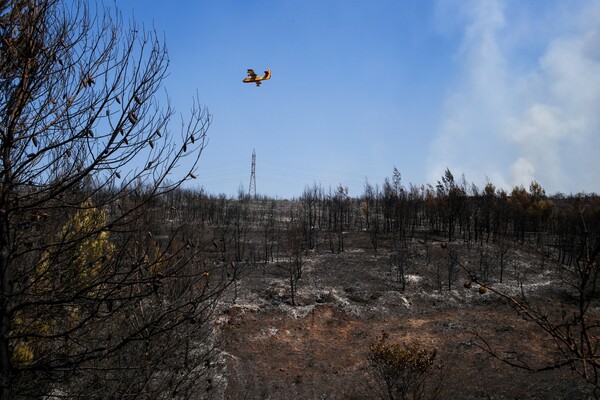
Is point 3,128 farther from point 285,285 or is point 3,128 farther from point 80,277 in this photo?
point 285,285

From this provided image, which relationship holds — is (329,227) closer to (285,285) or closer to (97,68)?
(285,285)

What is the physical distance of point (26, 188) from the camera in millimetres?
3879

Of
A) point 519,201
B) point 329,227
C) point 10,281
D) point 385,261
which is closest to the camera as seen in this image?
point 10,281

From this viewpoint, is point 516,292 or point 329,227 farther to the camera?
point 329,227

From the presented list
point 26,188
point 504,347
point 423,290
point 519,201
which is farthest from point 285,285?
point 519,201

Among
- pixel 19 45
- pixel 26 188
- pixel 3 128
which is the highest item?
pixel 19 45

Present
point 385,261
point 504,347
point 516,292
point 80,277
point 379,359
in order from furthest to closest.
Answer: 1. point 385,261
2. point 516,292
3. point 504,347
4. point 379,359
5. point 80,277

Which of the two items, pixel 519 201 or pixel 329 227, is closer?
pixel 329 227

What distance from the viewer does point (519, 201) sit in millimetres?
49875

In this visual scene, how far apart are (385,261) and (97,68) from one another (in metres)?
31.7

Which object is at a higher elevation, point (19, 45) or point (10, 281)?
point (19, 45)

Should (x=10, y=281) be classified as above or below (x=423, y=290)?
above

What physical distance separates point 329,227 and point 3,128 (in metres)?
43.8

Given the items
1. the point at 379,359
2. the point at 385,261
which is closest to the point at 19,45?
the point at 379,359
